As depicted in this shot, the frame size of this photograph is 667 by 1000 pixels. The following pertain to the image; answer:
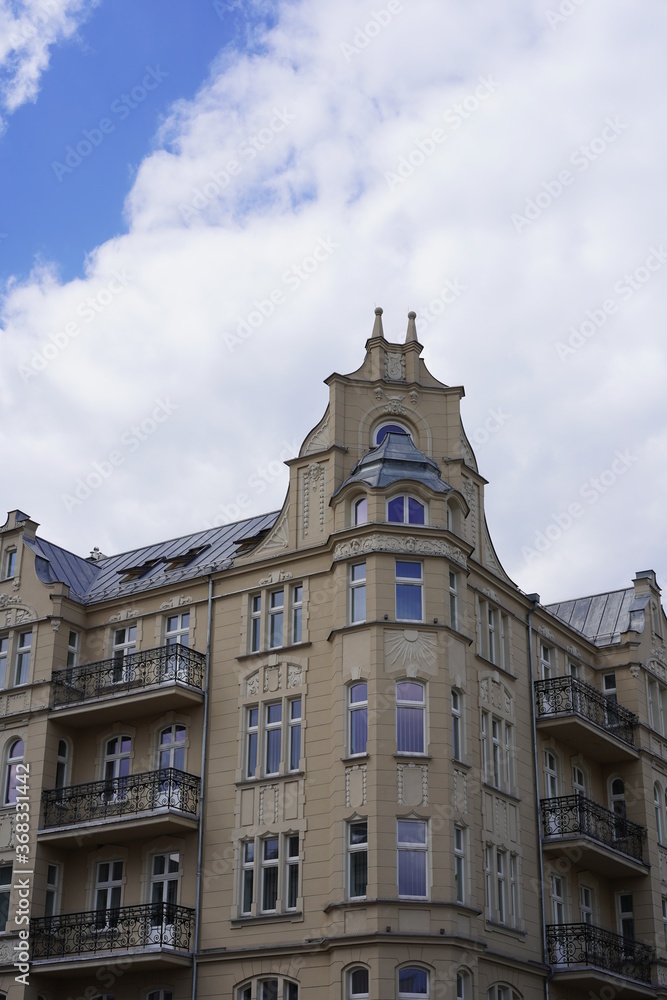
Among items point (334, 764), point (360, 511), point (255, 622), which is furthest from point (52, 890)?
point (360, 511)

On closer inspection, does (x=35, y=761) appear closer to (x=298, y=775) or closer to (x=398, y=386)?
(x=298, y=775)

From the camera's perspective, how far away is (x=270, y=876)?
1256 inches

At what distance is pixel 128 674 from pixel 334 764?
7.39 metres

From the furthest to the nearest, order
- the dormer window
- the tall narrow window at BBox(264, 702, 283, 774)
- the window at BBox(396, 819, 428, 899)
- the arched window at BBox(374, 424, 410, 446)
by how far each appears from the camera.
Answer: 1. the arched window at BBox(374, 424, 410, 446)
2. the dormer window
3. the tall narrow window at BBox(264, 702, 283, 774)
4. the window at BBox(396, 819, 428, 899)

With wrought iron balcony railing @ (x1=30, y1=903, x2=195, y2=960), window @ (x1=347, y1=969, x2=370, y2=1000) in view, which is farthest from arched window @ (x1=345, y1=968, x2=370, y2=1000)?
wrought iron balcony railing @ (x1=30, y1=903, x2=195, y2=960)

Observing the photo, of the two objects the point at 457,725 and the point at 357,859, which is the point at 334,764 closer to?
the point at 357,859

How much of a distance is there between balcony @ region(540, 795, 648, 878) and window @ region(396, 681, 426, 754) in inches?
256

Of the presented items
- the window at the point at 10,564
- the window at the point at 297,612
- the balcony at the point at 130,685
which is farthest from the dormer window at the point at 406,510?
the window at the point at 10,564

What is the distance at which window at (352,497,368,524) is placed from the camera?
3397 centimetres

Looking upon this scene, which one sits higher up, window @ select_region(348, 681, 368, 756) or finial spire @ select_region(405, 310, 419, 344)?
finial spire @ select_region(405, 310, 419, 344)

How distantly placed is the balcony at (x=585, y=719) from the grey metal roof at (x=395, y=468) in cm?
728

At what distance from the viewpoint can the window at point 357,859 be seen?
2991cm

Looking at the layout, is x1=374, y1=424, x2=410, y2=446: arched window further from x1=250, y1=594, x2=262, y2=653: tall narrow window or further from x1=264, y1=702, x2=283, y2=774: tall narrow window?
x1=264, y1=702, x2=283, y2=774: tall narrow window

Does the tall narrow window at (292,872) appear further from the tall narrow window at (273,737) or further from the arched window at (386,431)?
the arched window at (386,431)
